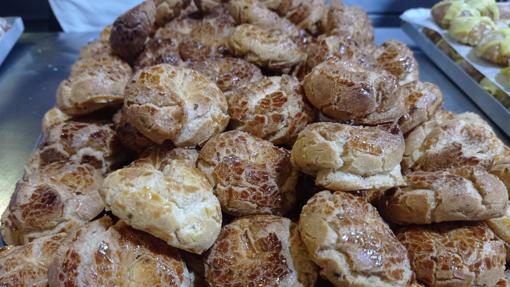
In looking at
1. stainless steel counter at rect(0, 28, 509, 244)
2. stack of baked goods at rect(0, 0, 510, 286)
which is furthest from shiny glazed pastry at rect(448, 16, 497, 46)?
stack of baked goods at rect(0, 0, 510, 286)

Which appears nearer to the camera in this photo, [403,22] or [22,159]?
[22,159]

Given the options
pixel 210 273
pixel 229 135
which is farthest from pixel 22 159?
pixel 210 273

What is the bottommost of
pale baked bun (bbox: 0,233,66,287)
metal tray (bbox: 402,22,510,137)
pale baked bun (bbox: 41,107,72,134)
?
metal tray (bbox: 402,22,510,137)

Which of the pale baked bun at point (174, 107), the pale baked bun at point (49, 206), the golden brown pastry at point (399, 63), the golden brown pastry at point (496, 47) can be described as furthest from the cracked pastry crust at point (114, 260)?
→ the golden brown pastry at point (496, 47)

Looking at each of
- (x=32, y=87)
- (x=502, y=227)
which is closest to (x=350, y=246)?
(x=502, y=227)

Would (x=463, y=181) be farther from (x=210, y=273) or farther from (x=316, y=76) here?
(x=210, y=273)

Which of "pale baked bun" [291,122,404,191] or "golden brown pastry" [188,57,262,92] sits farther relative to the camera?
"golden brown pastry" [188,57,262,92]

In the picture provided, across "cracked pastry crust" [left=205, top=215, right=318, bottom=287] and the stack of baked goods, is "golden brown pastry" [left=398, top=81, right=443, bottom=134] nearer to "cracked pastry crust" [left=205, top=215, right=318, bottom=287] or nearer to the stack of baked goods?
the stack of baked goods
